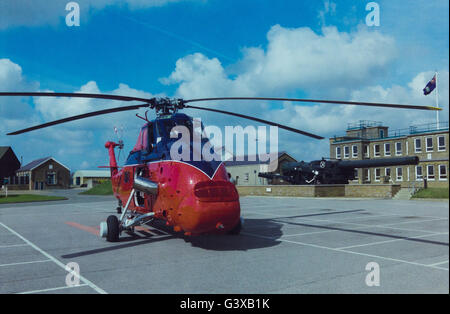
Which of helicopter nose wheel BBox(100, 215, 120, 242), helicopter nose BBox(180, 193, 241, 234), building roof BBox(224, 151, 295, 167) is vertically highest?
building roof BBox(224, 151, 295, 167)

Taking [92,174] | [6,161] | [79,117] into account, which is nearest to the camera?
[79,117]

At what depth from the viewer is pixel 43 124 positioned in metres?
8.71

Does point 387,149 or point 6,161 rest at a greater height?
point 387,149

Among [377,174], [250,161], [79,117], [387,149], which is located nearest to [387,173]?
[377,174]

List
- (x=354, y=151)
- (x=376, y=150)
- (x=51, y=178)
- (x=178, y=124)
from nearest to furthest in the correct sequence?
(x=178, y=124) < (x=376, y=150) < (x=354, y=151) < (x=51, y=178)

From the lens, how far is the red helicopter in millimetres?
8039

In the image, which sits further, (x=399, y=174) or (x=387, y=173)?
(x=387, y=173)

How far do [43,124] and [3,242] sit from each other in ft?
14.6

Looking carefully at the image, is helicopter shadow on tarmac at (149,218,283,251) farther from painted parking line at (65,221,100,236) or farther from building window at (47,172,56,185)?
building window at (47,172,56,185)

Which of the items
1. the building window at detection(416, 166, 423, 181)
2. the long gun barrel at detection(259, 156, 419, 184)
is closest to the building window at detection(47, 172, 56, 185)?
the long gun barrel at detection(259, 156, 419, 184)

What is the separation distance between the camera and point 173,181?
8773 millimetres

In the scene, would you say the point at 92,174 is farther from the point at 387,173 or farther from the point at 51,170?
the point at 387,173
